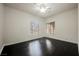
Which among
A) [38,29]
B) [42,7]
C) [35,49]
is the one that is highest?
[42,7]

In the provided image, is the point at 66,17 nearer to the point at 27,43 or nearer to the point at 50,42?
the point at 50,42

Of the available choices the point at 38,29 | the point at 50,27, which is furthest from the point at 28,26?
the point at 50,27

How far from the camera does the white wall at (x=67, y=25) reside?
5.65ft

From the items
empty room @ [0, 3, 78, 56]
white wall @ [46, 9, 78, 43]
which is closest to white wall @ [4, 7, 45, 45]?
empty room @ [0, 3, 78, 56]

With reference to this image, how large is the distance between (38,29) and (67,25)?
69 cm

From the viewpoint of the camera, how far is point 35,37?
68.4 inches

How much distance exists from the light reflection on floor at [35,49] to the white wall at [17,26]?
0.15m

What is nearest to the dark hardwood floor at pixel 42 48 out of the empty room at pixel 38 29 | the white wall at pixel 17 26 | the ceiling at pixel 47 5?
the empty room at pixel 38 29

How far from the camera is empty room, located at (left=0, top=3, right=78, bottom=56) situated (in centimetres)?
164

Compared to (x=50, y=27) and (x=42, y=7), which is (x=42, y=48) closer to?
(x=50, y=27)

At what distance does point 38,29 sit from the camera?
68.7 inches

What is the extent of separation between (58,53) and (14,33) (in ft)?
3.48

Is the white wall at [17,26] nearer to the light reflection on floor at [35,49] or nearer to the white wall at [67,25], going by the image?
the light reflection on floor at [35,49]

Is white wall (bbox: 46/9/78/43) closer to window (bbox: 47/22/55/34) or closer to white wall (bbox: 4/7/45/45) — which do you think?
window (bbox: 47/22/55/34)
